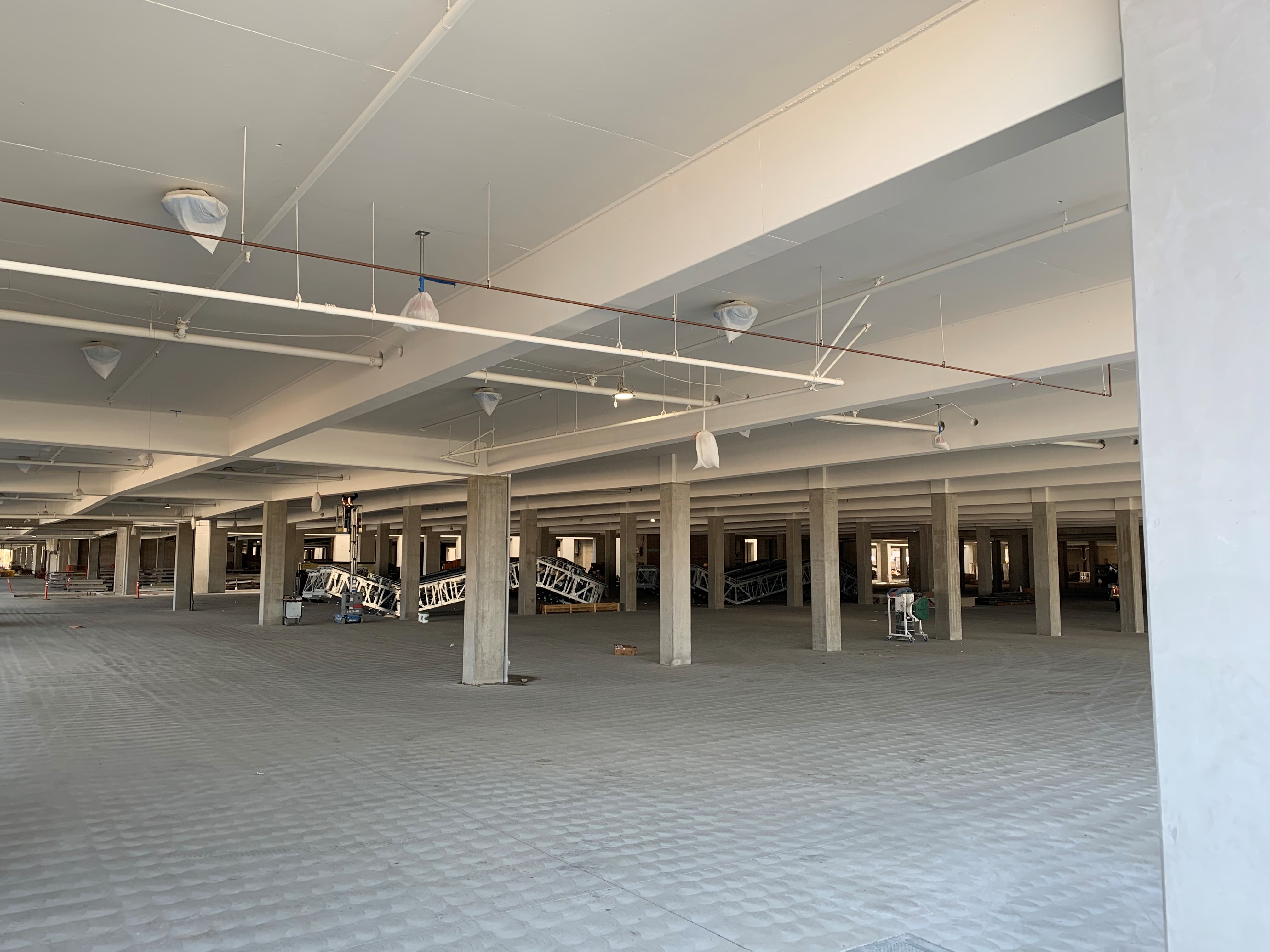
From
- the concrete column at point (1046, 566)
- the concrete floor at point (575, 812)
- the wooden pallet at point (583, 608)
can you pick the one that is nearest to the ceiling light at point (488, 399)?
the concrete floor at point (575, 812)

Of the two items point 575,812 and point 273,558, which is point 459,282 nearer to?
point 575,812

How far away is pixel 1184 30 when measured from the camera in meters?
3.45

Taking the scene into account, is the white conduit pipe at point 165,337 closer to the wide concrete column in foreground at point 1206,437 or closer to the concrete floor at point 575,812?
the concrete floor at point 575,812

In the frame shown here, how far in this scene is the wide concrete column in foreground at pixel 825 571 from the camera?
2131cm

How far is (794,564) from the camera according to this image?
3762 centimetres

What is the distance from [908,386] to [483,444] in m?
8.72

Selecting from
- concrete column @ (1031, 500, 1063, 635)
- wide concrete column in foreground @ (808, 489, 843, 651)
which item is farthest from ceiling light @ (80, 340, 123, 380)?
concrete column @ (1031, 500, 1063, 635)

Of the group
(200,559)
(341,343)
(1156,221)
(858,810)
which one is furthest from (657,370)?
(200,559)

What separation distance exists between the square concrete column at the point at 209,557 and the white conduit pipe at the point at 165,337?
30.2 m

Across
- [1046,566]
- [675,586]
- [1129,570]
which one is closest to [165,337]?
[675,586]

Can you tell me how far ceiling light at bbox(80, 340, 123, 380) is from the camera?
1053 centimetres

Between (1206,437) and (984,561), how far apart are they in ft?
146

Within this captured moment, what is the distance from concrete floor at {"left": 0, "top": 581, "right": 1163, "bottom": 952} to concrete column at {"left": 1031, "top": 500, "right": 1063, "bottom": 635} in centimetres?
969

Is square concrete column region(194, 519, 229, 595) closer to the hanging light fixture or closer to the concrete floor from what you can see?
the concrete floor
